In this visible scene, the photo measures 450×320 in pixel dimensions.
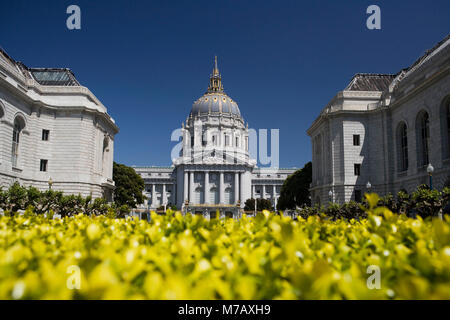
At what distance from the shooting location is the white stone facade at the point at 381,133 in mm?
39094

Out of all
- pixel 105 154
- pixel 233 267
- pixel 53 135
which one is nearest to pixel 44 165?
pixel 53 135

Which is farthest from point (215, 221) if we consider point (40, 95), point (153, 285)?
point (40, 95)

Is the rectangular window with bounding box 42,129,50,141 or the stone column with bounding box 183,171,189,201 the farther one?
the stone column with bounding box 183,171,189,201

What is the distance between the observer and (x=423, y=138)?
134ft

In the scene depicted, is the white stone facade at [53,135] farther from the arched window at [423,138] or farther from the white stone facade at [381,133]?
the arched window at [423,138]

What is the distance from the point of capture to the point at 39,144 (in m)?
44.0

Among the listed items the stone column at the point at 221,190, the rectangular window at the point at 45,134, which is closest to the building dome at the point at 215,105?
the stone column at the point at 221,190

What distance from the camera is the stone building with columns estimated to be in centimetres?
11838

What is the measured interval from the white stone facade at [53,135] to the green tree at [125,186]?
729 inches

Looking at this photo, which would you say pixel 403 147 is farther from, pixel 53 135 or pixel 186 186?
pixel 186 186

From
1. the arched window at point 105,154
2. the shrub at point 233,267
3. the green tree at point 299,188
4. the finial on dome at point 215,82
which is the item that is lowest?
the shrub at point 233,267

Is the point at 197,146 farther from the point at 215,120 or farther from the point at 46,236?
the point at 46,236

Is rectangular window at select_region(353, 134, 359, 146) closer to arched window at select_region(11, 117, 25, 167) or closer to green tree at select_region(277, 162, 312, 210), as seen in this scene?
green tree at select_region(277, 162, 312, 210)

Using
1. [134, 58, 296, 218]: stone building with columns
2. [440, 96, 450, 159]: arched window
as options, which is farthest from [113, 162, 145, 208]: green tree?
[440, 96, 450, 159]: arched window
